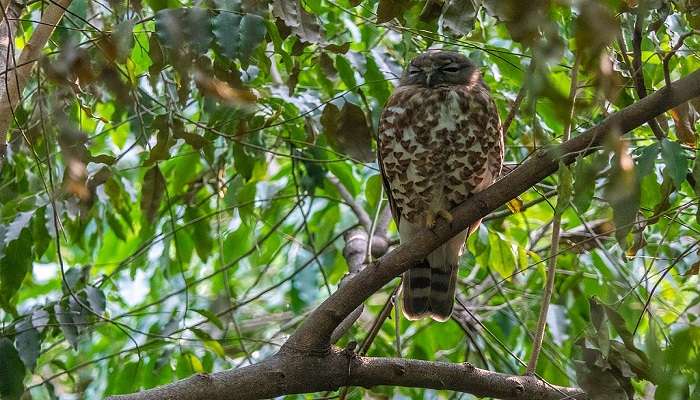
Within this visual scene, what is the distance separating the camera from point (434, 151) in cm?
325

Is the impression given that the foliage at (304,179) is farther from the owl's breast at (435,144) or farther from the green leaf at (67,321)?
the owl's breast at (435,144)

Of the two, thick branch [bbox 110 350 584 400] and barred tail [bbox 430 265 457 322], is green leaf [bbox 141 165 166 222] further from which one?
thick branch [bbox 110 350 584 400]

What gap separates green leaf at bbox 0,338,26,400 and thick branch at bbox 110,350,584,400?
34.2 inches

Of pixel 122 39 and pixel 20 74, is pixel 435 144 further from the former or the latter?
pixel 122 39

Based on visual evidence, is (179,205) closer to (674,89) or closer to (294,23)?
(294,23)

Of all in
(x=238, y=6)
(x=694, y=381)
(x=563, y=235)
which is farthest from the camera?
(x=563, y=235)

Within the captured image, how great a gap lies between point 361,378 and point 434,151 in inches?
42.4

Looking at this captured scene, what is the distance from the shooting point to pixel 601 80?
978 mm

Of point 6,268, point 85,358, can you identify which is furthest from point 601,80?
point 85,358

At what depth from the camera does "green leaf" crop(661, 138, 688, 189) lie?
79.5 inches

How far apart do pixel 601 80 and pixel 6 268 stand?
2457 mm

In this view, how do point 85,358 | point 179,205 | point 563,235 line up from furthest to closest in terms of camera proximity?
point 85,358 < point 179,205 < point 563,235

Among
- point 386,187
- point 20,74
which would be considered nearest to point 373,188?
point 386,187

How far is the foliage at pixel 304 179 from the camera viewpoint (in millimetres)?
1831
